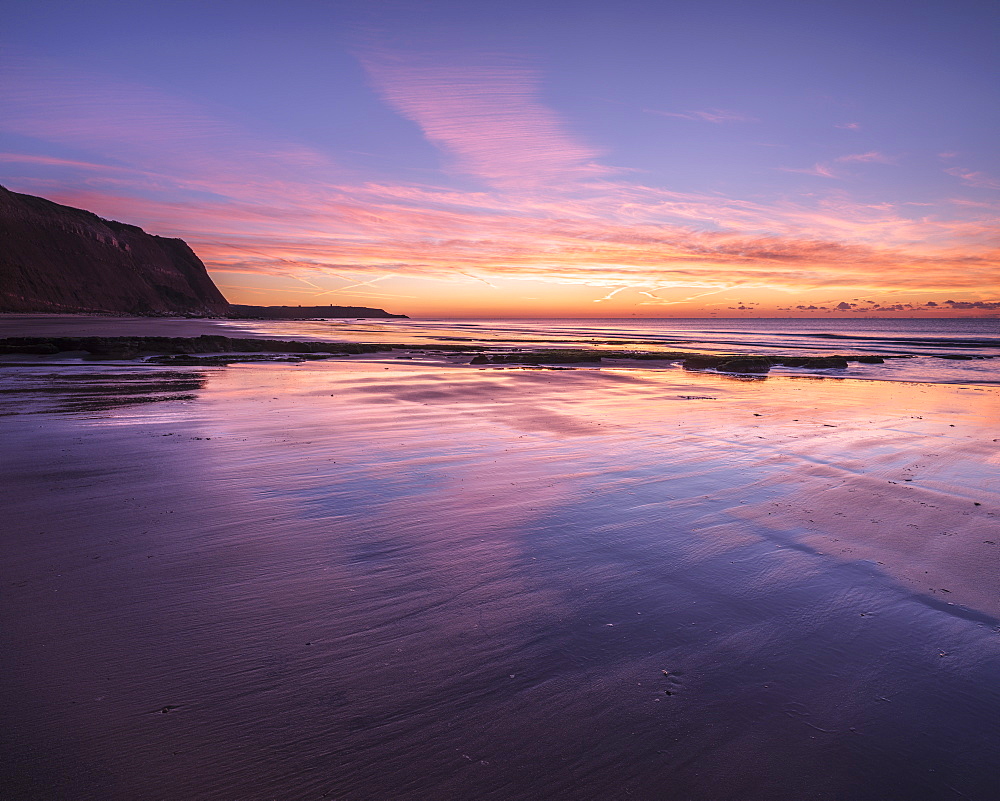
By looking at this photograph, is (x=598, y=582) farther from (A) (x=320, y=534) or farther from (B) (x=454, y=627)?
(A) (x=320, y=534)

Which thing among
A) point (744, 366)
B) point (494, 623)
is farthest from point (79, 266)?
point (494, 623)

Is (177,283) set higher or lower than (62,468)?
higher

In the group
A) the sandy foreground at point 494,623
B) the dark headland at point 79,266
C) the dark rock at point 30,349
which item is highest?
the dark headland at point 79,266

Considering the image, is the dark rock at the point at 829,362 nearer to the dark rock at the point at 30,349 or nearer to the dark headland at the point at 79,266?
the dark rock at the point at 30,349

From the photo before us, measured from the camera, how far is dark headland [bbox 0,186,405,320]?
83.1 m

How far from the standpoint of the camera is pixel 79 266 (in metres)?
95.3

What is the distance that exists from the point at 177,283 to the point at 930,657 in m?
149

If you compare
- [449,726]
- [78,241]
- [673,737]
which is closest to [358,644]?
[449,726]

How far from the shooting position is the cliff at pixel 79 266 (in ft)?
273

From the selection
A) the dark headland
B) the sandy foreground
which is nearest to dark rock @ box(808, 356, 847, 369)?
the sandy foreground

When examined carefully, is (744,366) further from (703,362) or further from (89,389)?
(89,389)

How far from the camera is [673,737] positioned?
8.17ft

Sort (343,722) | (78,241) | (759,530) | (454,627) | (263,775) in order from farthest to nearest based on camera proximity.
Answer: (78,241), (759,530), (454,627), (343,722), (263,775)

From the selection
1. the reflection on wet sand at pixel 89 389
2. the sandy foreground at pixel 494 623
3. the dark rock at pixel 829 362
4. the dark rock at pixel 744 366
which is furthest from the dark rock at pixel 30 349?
the dark rock at pixel 829 362
